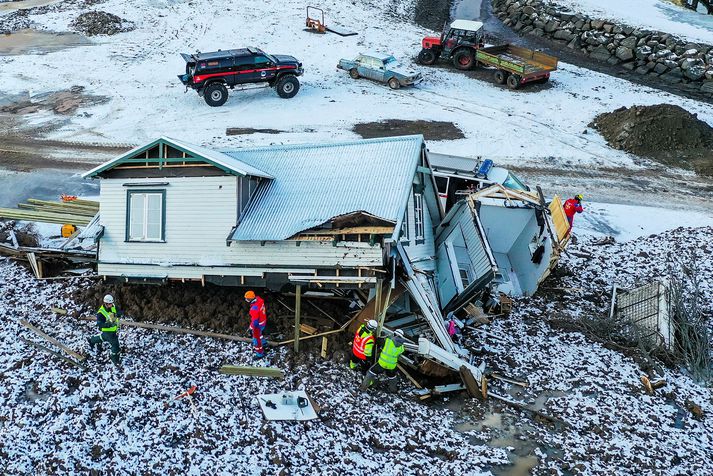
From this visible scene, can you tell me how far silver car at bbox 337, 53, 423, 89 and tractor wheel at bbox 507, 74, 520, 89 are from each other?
3829mm

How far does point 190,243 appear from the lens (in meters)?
12.4

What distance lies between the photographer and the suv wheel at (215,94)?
929 inches

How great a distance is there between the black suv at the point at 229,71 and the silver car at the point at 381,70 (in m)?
3.45

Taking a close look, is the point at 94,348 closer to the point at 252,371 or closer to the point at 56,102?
the point at 252,371

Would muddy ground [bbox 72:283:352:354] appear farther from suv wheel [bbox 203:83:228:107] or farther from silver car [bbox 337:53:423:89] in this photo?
silver car [bbox 337:53:423:89]

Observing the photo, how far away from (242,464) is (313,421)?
1.42 m

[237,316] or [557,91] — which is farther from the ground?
[557,91]

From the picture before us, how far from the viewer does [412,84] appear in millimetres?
26422

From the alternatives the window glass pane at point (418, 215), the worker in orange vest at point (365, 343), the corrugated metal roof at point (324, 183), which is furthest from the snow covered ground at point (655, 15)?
the worker in orange vest at point (365, 343)

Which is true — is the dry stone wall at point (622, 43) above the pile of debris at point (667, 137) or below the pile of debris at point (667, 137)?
above

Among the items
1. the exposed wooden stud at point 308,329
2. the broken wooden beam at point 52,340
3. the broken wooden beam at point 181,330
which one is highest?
the exposed wooden stud at point 308,329

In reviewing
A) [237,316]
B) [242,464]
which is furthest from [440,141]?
[242,464]

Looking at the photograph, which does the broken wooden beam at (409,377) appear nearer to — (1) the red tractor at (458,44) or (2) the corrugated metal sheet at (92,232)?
(2) the corrugated metal sheet at (92,232)

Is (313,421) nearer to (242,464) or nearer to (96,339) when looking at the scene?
(242,464)
